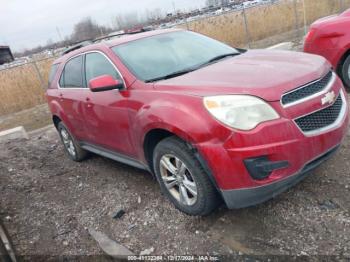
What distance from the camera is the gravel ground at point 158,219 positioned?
3152mm

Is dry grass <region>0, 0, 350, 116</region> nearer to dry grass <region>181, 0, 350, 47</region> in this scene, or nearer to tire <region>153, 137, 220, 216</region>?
dry grass <region>181, 0, 350, 47</region>

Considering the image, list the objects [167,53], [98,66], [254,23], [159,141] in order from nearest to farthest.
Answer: [159,141] → [167,53] → [98,66] → [254,23]

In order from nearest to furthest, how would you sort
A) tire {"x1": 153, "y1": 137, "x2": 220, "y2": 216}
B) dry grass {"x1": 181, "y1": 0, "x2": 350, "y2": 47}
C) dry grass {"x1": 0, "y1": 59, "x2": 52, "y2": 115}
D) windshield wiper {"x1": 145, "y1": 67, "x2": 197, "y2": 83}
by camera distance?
tire {"x1": 153, "y1": 137, "x2": 220, "y2": 216}
windshield wiper {"x1": 145, "y1": 67, "x2": 197, "y2": 83}
dry grass {"x1": 0, "y1": 59, "x2": 52, "y2": 115}
dry grass {"x1": 181, "y1": 0, "x2": 350, "y2": 47}

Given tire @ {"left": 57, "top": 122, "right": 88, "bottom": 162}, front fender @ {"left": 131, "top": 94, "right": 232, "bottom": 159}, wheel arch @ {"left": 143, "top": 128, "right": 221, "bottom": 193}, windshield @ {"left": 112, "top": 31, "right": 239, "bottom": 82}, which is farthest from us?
tire @ {"left": 57, "top": 122, "right": 88, "bottom": 162}

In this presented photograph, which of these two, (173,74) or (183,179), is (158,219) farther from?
(173,74)

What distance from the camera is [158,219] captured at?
382cm

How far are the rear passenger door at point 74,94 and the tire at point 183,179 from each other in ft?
5.77

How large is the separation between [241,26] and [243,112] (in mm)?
14522

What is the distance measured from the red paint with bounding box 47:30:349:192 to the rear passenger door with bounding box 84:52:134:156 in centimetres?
2

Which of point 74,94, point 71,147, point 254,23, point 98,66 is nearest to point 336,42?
point 98,66

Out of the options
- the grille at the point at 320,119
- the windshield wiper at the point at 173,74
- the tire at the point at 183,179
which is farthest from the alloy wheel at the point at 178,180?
the grille at the point at 320,119

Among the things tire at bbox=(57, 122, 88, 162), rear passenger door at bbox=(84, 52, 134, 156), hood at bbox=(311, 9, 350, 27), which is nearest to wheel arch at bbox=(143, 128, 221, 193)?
rear passenger door at bbox=(84, 52, 134, 156)

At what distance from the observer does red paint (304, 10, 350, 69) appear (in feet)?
19.4

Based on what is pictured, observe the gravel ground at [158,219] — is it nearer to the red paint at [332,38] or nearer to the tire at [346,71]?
the tire at [346,71]
